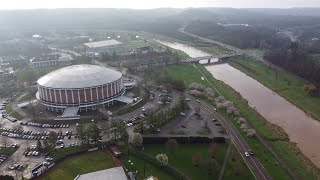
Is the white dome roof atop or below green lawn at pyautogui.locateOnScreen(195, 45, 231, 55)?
atop

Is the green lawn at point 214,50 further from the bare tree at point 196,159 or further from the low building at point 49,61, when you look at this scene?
the bare tree at point 196,159

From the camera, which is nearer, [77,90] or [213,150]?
[213,150]

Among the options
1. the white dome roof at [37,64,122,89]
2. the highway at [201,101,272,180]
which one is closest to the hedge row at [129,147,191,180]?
the highway at [201,101,272,180]

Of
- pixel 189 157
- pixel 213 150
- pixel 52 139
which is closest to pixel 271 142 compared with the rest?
pixel 213 150

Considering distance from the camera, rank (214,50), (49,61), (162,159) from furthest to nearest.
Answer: (214,50)
(49,61)
(162,159)

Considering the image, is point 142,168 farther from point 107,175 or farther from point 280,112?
point 280,112

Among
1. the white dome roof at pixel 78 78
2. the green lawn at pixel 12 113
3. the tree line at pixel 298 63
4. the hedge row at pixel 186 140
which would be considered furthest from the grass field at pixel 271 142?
the green lawn at pixel 12 113

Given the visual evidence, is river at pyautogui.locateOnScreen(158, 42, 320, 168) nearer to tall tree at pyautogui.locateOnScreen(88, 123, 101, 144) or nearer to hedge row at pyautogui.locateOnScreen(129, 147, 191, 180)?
hedge row at pyautogui.locateOnScreen(129, 147, 191, 180)
